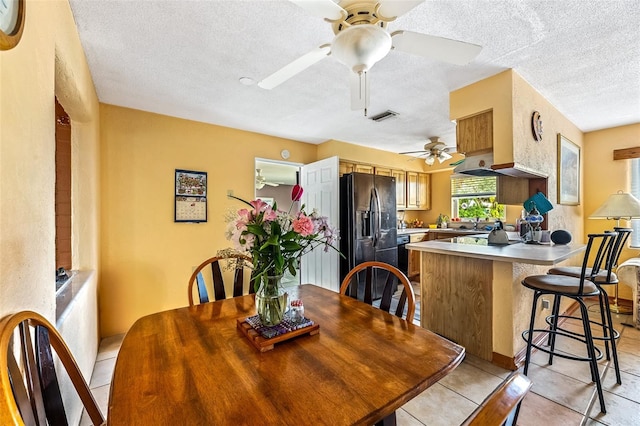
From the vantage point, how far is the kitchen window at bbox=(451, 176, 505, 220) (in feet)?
16.1

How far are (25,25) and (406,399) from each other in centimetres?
168

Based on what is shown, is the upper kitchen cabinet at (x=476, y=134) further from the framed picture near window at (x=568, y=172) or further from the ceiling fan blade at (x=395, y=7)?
the ceiling fan blade at (x=395, y=7)

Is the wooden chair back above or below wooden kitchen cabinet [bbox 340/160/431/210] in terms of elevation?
below

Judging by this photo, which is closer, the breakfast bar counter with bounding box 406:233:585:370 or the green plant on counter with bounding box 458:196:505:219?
the breakfast bar counter with bounding box 406:233:585:370

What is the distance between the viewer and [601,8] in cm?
152

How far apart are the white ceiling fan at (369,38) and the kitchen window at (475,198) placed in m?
3.87

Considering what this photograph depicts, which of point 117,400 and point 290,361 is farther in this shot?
point 290,361

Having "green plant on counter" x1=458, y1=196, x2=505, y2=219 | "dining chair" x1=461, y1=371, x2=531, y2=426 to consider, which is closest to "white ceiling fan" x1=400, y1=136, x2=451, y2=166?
"green plant on counter" x1=458, y1=196, x2=505, y2=219

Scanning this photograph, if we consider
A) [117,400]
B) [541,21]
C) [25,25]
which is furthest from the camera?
[541,21]

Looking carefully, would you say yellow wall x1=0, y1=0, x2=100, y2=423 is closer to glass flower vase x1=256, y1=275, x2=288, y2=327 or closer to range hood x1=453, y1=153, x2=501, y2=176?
glass flower vase x1=256, y1=275, x2=288, y2=327

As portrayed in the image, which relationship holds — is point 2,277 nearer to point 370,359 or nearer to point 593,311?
point 370,359

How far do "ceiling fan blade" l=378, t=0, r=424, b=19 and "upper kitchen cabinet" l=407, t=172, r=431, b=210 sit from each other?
444cm

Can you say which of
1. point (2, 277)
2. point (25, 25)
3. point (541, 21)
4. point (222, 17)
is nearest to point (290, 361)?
point (2, 277)

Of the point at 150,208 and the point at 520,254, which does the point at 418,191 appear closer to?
the point at 520,254
